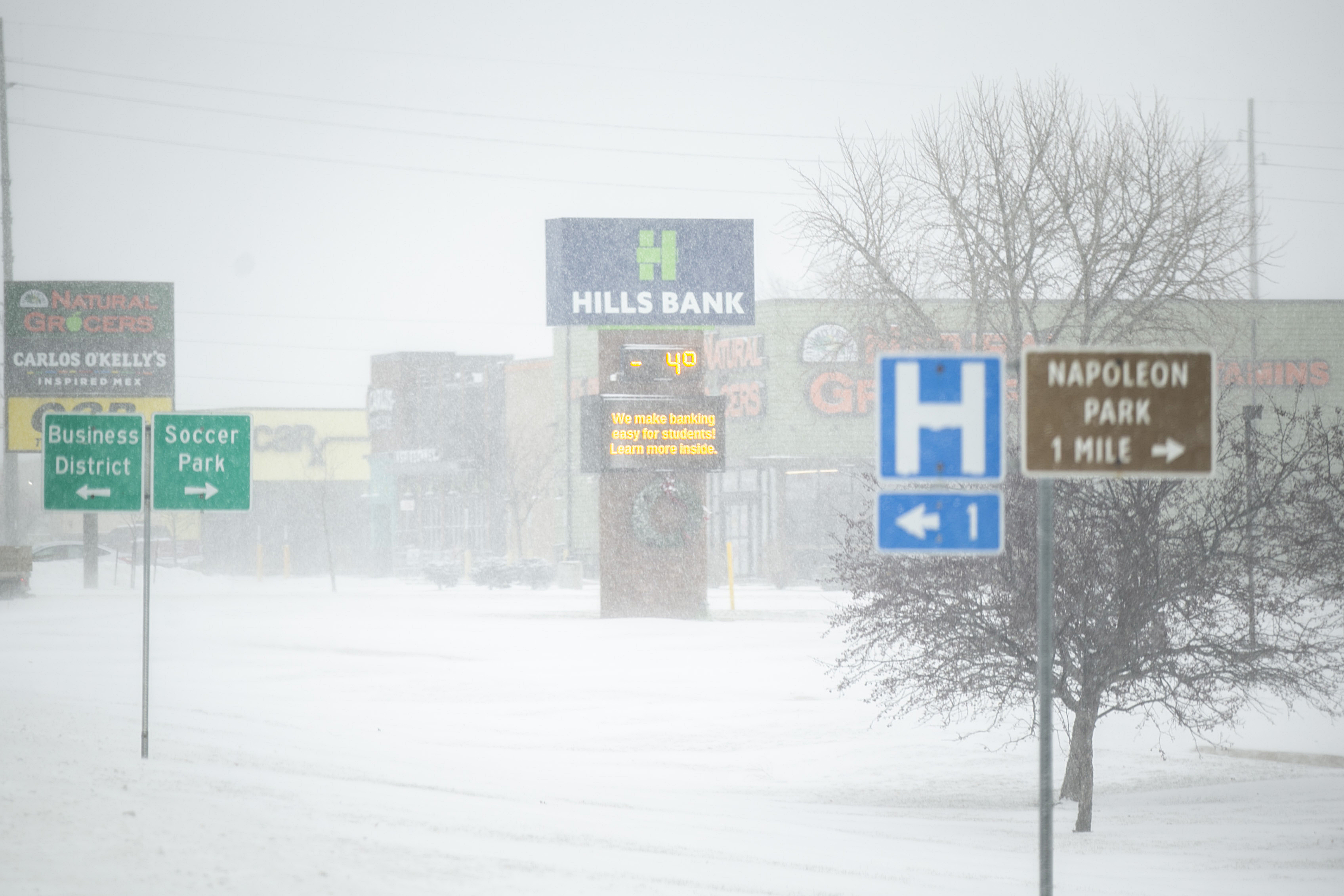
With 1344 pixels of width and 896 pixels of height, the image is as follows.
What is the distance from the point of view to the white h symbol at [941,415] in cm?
640

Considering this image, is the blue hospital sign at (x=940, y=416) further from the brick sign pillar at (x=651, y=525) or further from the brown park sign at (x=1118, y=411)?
the brick sign pillar at (x=651, y=525)

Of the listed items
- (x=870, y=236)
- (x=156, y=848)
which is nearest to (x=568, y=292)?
(x=870, y=236)

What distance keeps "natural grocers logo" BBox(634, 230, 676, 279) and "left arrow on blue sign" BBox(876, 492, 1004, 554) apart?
25082mm

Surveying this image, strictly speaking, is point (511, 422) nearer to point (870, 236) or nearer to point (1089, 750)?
point (870, 236)

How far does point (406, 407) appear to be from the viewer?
66.0 m

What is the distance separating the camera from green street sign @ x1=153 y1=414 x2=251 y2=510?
11.5 metres

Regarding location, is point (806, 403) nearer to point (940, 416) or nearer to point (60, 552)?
point (60, 552)

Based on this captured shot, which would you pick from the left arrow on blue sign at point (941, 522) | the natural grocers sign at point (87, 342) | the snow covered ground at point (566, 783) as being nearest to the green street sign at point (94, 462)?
the snow covered ground at point (566, 783)

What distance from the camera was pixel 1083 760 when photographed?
38.8ft

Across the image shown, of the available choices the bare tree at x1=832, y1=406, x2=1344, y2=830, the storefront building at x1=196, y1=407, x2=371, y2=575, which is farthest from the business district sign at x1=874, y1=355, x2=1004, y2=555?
the storefront building at x1=196, y1=407, x2=371, y2=575

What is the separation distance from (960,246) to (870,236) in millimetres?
2323

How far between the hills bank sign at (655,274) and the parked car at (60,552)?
27923mm

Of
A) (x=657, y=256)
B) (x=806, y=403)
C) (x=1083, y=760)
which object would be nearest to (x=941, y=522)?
(x=1083, y=760)

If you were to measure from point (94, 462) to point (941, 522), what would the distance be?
24.8ft
